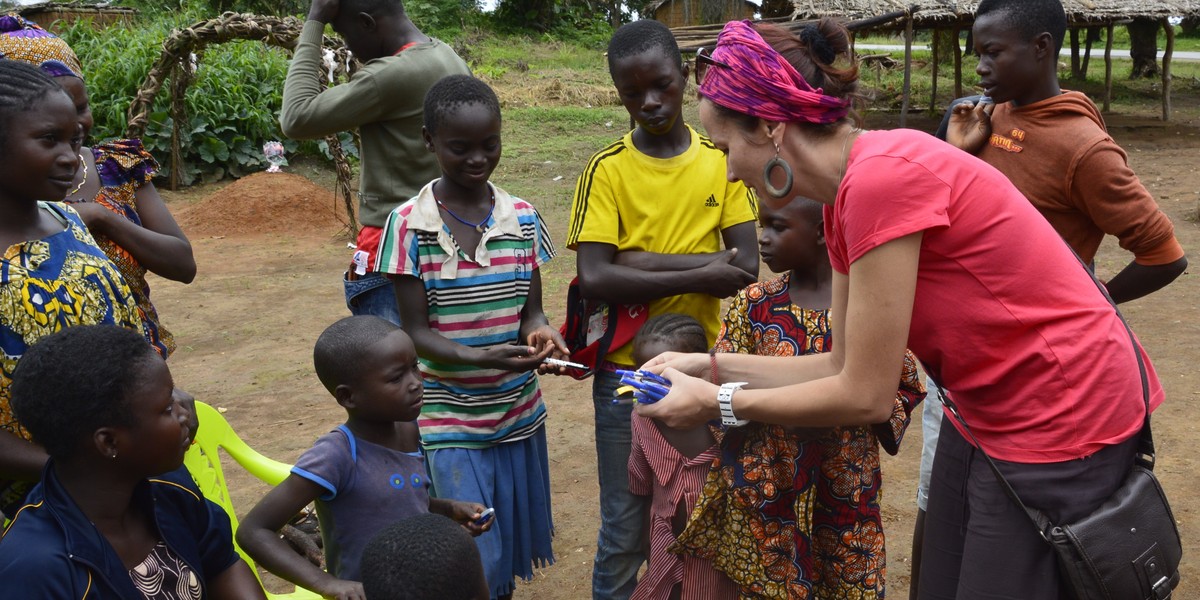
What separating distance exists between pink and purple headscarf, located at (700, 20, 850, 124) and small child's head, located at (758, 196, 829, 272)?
0.73 m

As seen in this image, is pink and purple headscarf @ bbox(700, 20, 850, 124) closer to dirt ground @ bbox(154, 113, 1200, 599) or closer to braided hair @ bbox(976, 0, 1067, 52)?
braided hair @ bbox(976, 0, 1067, 52)

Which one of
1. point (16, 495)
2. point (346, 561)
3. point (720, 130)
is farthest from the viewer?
point (346, 561)

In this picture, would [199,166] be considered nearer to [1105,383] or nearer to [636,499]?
[636,499]

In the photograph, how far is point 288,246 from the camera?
10.5 meters

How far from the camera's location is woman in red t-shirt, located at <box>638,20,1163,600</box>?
1.97 meters

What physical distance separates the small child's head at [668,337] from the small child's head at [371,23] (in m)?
1.43

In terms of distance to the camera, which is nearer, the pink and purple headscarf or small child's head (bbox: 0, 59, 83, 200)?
the pink and purple headscarf

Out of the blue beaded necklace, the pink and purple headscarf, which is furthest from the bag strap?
the blue beaded necklace

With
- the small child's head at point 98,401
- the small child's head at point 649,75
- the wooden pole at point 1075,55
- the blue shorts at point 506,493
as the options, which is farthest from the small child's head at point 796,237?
the wooden pole at point 1075,55

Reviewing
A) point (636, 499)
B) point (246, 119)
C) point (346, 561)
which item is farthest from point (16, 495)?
point (246, 119)

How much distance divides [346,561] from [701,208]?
158cm

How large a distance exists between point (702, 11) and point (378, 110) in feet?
71.4

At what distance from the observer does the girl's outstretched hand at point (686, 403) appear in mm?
2383

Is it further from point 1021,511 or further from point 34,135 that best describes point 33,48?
point 1021,511
